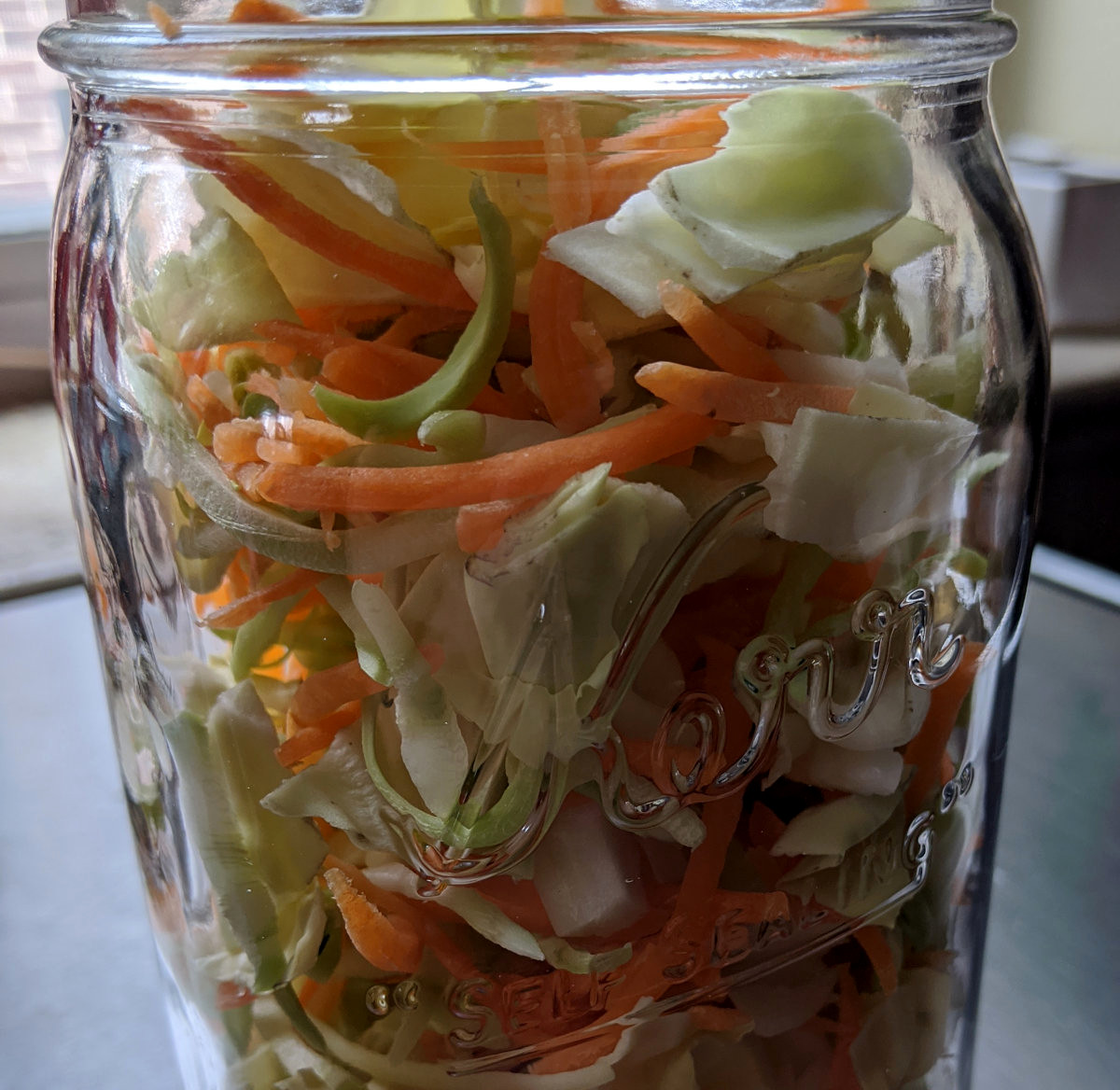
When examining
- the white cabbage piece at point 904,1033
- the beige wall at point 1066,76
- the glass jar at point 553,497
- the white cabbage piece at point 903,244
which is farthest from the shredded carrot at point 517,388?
the beige wall at point 1066,76

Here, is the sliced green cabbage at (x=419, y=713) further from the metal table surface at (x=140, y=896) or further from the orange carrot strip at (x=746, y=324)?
the metal table surface at (x=140, y=896)

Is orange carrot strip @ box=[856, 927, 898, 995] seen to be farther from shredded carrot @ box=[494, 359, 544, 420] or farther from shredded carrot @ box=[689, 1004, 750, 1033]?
shredded carrot @ box=[494, 359, 544, 420]

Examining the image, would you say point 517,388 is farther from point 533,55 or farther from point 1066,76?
point 1066,76

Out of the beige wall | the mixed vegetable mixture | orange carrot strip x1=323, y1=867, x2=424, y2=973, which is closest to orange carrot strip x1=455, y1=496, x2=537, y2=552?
the mixed vegetable mixture

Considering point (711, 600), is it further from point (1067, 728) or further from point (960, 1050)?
point (1067, 728)

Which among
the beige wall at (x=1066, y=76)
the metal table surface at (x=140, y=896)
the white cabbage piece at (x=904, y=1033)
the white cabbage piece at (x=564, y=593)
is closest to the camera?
the white cabbage piece at (x=564, y=593)

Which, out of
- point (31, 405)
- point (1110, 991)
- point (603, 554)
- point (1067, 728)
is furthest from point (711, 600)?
point (31, 405)
